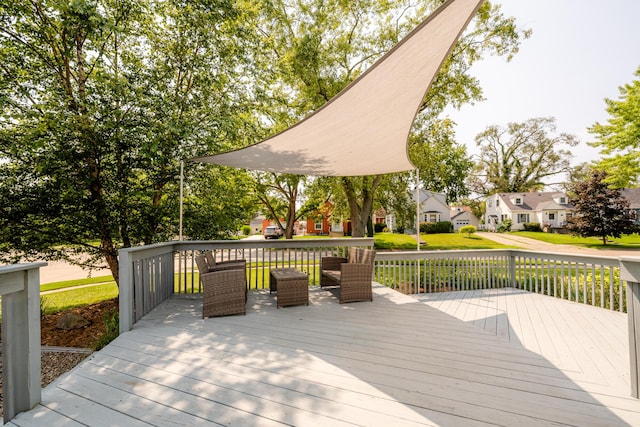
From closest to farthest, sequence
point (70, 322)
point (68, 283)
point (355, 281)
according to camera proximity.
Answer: point (355, 281) → point (70, 322) → point (68, 283)

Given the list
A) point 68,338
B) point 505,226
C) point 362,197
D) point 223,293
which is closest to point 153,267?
point 223,293

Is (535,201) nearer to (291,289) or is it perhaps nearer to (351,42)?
(351,42)

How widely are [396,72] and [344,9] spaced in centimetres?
963

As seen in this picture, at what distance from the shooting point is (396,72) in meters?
2.97

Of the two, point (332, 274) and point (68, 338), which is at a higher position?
point (332, 274)

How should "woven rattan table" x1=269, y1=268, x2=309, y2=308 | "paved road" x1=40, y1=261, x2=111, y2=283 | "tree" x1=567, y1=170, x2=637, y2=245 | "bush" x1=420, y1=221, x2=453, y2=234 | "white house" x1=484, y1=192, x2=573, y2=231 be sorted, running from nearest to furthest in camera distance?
"woven rattan table" x1=269, y1=268, x2=309, y2=308 → "paved road" x1=40, y1=261, x2=111, y2=283 → "tree" x1=567, y1=170, x2=637, y2=245 → "bush" x1=420, y1=221, x2=453, y2=234 → "white house" x1=484, y1=192, x2=573, y2=231

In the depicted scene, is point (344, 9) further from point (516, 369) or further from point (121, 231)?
point (516, 369)

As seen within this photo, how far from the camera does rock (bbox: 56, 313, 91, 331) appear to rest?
5.59 meters

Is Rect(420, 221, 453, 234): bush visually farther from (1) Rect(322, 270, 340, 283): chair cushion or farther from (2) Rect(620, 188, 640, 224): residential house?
(1) Rect(322, 270, 340, 283): chair cushion

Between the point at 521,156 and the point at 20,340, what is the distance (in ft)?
134

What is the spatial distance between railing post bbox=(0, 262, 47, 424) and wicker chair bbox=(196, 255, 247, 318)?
1.87 m

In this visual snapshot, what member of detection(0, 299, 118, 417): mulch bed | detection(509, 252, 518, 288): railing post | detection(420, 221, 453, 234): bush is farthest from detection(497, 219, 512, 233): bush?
detection(0, 299, 118, 417): mulch bed

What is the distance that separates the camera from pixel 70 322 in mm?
5645

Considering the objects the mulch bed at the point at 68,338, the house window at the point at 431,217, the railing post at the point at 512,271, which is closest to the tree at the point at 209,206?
the mulch bed at the point at 68,338
